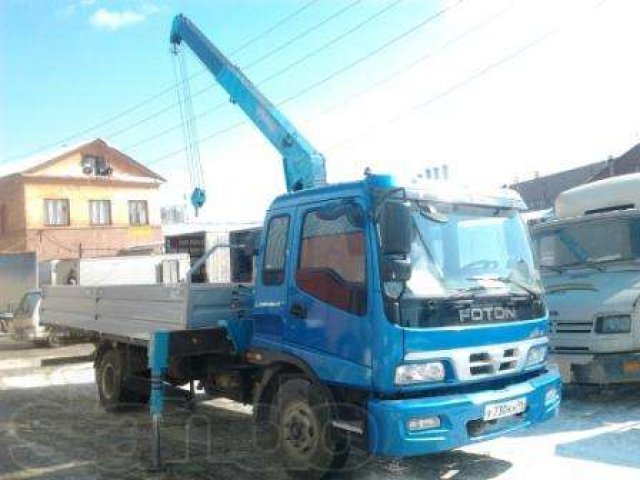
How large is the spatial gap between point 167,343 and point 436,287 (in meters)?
2.89

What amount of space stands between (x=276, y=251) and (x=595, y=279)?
4.38 metres

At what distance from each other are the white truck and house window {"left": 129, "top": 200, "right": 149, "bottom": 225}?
1609 inches

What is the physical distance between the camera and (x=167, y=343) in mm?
7090

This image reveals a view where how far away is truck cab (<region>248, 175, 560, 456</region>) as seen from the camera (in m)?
5.47

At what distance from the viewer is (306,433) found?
6.07m

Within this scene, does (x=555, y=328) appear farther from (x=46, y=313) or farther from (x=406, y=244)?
(x=46, y=313)

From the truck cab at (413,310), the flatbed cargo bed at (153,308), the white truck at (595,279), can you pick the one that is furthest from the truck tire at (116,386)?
the white truck at (595,279)

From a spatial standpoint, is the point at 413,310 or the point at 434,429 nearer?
the point at 434,429

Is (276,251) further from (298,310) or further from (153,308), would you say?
(153,308)

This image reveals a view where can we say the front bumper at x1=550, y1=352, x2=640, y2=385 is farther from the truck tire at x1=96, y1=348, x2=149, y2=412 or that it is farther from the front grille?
the truck tire at x1=96, y1=348, x2=149, y2=412

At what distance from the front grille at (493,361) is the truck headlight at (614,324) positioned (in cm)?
253

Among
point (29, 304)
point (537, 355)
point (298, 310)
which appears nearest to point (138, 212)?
→ point (29, 304)

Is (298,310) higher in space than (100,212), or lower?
lower

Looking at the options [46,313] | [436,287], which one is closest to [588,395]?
[436,287]
